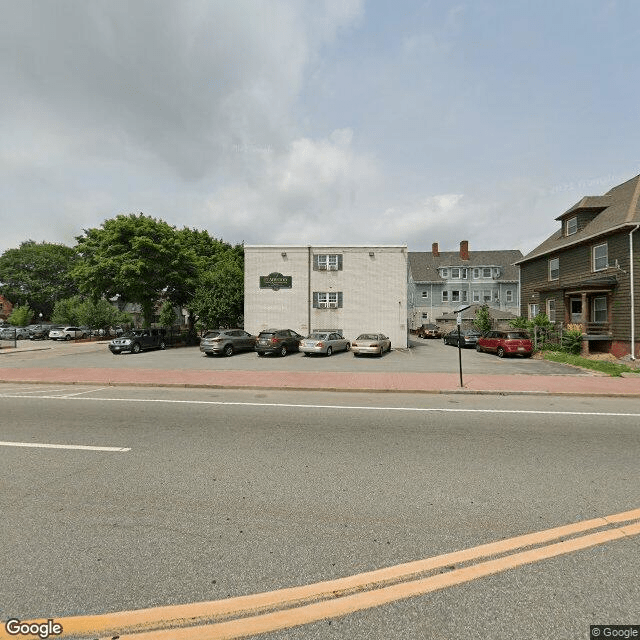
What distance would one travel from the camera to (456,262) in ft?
167

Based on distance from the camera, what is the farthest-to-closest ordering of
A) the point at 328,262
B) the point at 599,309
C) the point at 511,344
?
the point at 328,262 → the point at 599,309 → the point at 511,344

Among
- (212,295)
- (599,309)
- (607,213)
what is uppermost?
(607,213)

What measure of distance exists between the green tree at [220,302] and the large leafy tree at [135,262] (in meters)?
2.92

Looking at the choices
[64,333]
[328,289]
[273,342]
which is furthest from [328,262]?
[64,333]

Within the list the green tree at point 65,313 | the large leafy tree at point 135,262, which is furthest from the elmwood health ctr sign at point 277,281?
the green tree at point 65,313

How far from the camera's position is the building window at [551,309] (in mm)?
24923

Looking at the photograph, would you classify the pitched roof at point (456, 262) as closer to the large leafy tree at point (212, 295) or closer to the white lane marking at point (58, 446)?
the large leafy tree at point (212, 295)

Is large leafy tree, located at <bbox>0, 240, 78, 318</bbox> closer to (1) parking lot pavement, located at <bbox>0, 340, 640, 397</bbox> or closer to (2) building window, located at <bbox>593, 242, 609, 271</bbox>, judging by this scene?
(1) parking lot pavement, located at <bbox>0, 340, 640, 397</bbox>

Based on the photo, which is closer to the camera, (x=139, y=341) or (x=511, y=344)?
(x=511, y=344)

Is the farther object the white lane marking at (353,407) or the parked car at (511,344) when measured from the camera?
the parked car at (511,344)

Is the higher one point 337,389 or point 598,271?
point 598,271

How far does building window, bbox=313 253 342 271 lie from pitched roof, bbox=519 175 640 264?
1536 cm

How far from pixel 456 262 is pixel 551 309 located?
27077 millimetres

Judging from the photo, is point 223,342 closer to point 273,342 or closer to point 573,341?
point 273,342
